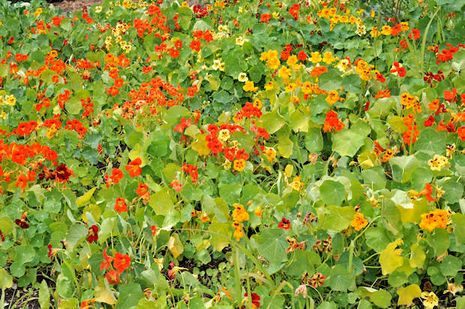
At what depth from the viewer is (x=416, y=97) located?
356 cm

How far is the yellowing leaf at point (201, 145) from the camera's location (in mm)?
3510

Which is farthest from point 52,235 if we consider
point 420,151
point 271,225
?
point 420,151

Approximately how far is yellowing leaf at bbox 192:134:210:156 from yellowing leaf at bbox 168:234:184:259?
1.74 ft

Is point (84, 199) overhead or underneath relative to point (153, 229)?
underneath

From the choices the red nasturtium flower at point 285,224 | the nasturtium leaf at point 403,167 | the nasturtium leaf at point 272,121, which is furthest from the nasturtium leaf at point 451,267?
the nasturtium leaf at point 272,121

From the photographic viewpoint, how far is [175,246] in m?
3.14

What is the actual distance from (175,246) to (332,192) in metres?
0.72

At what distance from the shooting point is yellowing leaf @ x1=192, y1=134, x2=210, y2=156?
138 inches

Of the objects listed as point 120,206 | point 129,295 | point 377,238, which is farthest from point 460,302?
point 120,206

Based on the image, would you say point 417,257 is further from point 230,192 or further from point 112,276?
point 112,276

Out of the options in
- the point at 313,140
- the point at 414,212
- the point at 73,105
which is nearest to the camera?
the point at 414,212

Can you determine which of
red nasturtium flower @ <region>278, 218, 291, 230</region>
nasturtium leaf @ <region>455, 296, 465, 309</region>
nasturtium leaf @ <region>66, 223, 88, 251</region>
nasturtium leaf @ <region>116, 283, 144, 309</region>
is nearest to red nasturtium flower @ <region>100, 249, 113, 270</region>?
nasturtium leaf @ <region>116, 283, 144, 309</region>

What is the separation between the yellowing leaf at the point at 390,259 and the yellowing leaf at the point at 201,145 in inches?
43.4

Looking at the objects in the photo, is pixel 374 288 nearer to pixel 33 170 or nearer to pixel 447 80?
pixel 447 80
